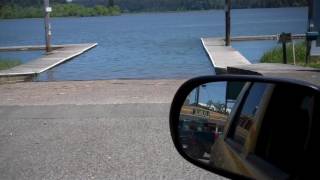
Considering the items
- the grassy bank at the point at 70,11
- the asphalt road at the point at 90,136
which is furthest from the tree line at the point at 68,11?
the asphalt road at the point at 90,136

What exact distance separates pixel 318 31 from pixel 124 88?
6465 mm

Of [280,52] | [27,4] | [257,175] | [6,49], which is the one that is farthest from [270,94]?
[27,4]

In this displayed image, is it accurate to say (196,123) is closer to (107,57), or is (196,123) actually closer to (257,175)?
(257,175)

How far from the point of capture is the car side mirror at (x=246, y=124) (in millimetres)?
2338

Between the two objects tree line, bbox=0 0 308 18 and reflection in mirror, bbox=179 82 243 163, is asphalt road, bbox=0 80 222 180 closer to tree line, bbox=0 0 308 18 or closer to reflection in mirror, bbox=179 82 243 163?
reflection in mirror, bbox=179 82 243 163

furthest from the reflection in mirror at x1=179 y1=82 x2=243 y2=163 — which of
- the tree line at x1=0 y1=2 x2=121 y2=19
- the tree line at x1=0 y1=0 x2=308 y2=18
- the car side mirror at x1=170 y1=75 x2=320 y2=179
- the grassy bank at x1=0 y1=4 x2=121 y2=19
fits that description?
the grassy bank at x1=0 y1=4 x2=121 y2=19

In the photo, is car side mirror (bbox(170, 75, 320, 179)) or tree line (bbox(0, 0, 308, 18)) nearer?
car side mirror (bbox(170, 75, 320, 179))

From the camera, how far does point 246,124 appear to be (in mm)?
2797

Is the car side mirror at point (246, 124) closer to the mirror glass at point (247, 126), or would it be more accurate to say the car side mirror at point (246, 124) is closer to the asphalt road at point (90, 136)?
the mirror glass at point (247, 126)

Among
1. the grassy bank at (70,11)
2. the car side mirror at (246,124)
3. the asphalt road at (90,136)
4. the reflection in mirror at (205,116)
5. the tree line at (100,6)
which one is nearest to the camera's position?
the car side mirror at (246,124)

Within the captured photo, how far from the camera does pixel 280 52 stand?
2444cm

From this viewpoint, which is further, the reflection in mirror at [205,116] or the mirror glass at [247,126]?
the reflection in mirror at [205,116]

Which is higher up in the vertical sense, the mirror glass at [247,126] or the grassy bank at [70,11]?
the mirror glass at [247,126]

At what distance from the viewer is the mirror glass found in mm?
2375
